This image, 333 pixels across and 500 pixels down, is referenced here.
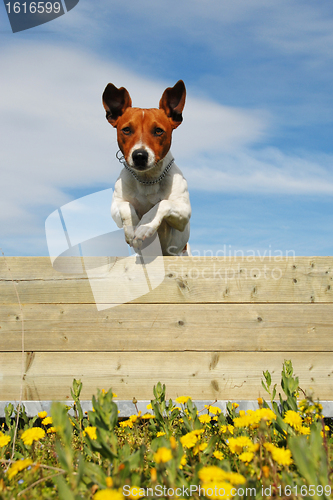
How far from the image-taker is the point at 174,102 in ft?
9.58

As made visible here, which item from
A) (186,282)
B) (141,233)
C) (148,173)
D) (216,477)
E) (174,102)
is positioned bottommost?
(216,477)

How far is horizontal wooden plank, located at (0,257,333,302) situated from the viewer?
2.55 metres

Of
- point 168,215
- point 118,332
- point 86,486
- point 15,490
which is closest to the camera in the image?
point 86,486

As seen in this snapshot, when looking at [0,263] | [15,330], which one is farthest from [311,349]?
[0,263]

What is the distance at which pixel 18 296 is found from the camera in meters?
2.55

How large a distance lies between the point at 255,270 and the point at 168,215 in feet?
2.55

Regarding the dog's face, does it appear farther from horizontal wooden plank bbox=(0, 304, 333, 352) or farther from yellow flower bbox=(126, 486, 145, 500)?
yellow flower bbox=(126, 486, 145, 500)

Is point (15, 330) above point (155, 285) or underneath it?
underneath

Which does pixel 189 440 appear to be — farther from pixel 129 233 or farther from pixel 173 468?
pixel 129 233

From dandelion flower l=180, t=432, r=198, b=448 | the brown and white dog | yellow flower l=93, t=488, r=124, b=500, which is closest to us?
yellow flower l=93, t=488, r=124, b=500

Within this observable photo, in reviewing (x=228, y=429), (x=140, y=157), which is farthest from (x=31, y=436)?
(x=140, y=157)

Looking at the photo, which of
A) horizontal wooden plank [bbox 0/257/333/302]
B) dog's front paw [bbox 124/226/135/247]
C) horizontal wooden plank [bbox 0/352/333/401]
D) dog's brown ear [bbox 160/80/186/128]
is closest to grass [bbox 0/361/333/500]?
horizontal wooden plank [bbox 0/352/333/401]

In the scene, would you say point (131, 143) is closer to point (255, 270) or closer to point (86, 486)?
point (255, 270)

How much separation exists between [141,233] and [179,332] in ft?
2.44
